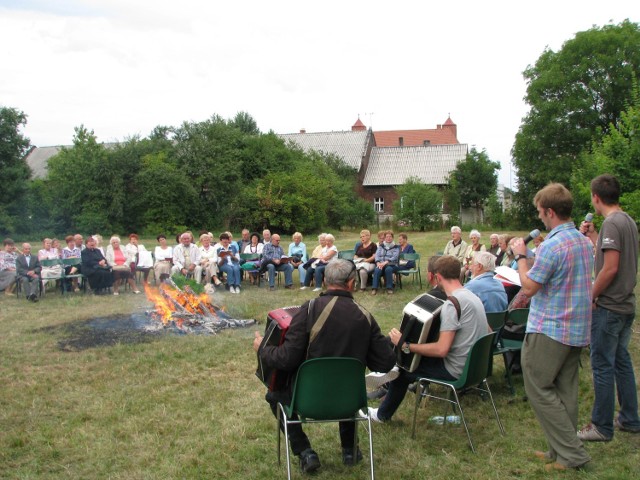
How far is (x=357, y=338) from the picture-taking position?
11.8 ft

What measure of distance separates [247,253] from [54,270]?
403 cm

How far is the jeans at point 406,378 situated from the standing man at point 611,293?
3.43ft

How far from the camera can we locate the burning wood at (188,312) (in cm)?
853

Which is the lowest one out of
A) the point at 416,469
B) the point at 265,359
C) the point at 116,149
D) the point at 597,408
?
the point at 416,469

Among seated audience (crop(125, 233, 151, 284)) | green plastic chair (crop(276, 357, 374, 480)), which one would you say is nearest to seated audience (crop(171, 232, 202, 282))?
seated audience (crop(125, 233, 151, 284))

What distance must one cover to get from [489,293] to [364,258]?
22.7ft

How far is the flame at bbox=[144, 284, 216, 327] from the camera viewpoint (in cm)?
889

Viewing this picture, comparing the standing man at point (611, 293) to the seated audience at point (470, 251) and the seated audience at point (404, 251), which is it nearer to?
the seated audience at point (470, 251)

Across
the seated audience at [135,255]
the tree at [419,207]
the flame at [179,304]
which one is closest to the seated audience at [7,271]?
the seated audience at [135,255]

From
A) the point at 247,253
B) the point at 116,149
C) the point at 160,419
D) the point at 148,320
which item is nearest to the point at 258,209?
the point at 116,149

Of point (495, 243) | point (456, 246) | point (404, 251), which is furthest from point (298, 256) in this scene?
point (495, 243)

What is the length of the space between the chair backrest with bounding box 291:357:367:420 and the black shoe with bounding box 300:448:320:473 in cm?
41

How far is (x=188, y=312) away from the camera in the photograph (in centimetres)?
886

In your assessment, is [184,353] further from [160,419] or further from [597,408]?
[597,408]
